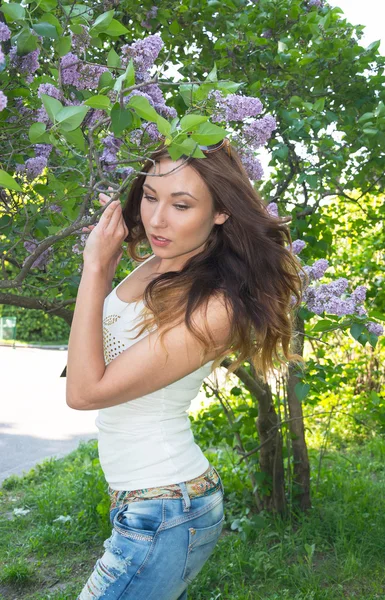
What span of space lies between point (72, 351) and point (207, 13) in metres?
2.36

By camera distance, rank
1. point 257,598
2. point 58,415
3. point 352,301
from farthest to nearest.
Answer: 1. point 58,415
2. point 257,598
3. point 352,301

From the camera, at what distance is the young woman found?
1.48 metres

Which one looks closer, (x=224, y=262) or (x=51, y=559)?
(x=224, y=262)

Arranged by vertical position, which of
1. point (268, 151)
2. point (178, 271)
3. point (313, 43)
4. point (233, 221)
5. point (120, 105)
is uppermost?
point (313, 43)

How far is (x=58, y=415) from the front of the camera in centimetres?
743

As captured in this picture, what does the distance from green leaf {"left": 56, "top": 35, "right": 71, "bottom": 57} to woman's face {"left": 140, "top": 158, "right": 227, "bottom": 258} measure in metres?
0.33

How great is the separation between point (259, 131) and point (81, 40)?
540 millimetres

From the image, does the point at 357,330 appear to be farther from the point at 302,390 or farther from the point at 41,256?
the point at 41,256

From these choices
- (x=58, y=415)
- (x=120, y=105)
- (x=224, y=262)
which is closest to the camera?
(x=120, y=105)

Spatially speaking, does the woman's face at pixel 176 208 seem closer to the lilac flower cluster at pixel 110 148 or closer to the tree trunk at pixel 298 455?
the lilac flower cluster at pixel 110 148

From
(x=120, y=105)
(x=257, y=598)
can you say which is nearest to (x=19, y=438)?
(x=257, y=598)

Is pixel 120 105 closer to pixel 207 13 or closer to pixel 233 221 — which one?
pixel 233 221

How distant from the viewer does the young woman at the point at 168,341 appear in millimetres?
1479

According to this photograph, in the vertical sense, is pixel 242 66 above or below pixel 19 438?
above
